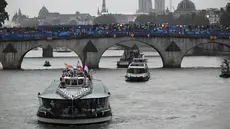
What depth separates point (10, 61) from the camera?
4520 inches

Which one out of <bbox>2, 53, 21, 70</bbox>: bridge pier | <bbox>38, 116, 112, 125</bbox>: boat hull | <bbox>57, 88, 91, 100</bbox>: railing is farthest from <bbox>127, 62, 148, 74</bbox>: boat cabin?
<bbox>38, 116, 112, 125</bbox>: boat hull

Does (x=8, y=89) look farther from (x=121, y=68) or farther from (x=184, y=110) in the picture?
(x=121, y=68)

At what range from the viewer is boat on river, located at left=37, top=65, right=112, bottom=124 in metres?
61.3

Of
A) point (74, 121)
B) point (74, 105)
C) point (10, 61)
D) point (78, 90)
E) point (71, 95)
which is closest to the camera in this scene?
point (74, 105)

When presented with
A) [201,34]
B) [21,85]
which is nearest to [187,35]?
[201,34]

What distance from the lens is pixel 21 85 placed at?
9338cm

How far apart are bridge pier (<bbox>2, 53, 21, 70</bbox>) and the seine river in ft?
10.1

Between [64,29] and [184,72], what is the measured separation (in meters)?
25.6

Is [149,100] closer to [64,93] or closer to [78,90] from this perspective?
[78,90]

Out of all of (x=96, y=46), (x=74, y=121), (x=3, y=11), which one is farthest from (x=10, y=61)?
(x=74, y=121)

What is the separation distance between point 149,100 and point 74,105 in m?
19.2

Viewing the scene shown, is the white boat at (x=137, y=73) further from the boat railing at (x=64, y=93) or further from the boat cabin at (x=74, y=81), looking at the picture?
the boat railing at (x=64, y=93)

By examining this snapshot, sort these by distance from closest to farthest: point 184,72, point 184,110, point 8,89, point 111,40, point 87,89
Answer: point 87,89 → point 184,110 → point 8,89 → point 184,72 → point 111,40

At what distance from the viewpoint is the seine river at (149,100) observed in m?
65.4
